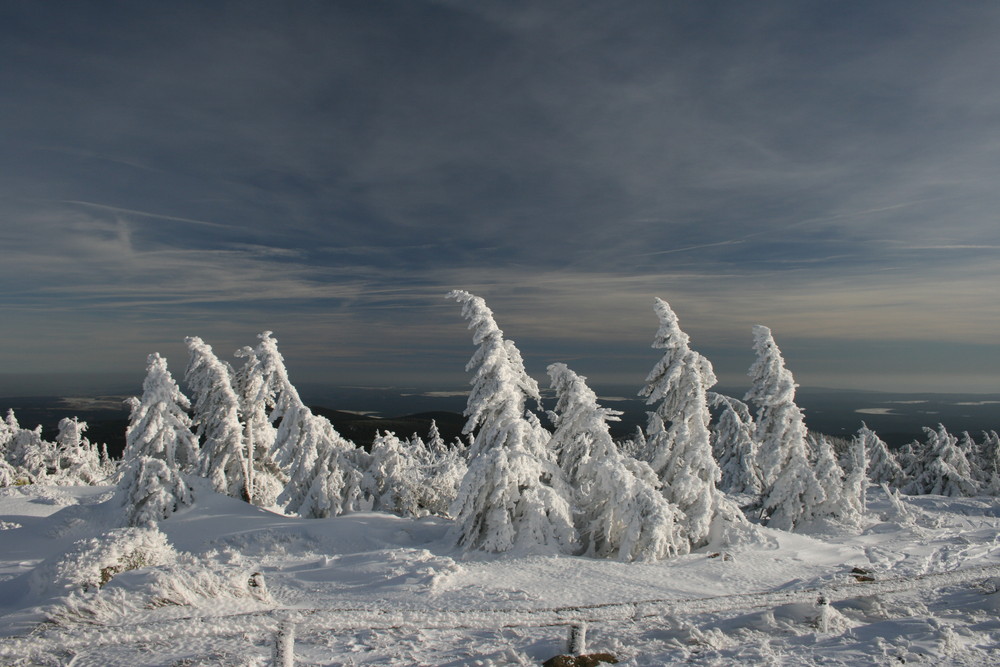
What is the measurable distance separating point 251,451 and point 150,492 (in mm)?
7656


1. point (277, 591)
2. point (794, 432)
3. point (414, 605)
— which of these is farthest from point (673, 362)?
point (277, 591)

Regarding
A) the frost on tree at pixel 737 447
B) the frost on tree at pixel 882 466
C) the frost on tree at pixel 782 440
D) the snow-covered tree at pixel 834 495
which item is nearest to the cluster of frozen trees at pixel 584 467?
the frost on tree at pixel 782 440

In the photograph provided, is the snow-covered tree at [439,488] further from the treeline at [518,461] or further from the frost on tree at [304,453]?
the frost on tree at [304,453]

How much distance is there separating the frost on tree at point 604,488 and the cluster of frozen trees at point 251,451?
13175 mm

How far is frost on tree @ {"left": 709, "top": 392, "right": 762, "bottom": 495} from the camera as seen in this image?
5078 cm

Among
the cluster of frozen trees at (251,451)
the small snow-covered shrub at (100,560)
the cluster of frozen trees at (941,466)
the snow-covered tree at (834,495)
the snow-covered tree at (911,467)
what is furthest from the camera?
the snow-covered tree at (911,467)

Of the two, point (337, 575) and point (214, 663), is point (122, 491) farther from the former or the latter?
point (214, 663)

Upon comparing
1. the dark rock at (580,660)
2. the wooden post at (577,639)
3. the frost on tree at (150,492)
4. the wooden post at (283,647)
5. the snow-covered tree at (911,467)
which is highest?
the wooden post at (283,647)

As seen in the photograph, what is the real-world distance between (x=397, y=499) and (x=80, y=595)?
2302cm

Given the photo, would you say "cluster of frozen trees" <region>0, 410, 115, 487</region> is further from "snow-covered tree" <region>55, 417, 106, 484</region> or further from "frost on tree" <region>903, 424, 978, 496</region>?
"frost on tree" <region>903, 424, 978, 496</region>

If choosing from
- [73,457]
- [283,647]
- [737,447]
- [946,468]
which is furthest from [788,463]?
[73,457]

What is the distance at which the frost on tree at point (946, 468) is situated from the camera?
57.7 m

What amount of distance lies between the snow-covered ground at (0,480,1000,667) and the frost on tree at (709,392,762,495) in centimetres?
3470

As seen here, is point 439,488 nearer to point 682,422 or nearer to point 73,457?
point 682,422
